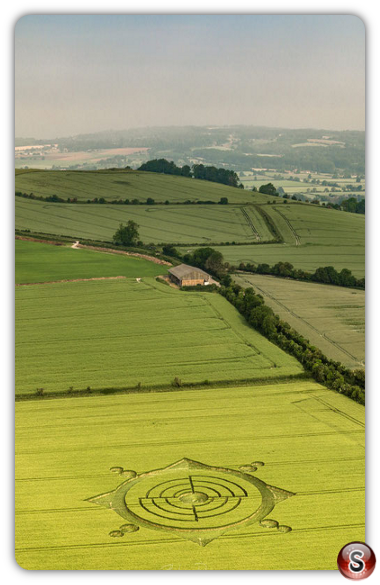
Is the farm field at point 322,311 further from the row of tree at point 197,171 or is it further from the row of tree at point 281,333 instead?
the row of tree at point 197,171

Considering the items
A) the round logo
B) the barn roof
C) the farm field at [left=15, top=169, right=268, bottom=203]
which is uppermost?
the farm field at [left=15, top=169, right=268, bottom=203]

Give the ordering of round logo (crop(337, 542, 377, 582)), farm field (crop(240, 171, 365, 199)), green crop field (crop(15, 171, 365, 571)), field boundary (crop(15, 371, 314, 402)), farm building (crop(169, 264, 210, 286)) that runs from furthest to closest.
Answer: farm field (crop(240, 171, 365, 199))
farm building (crop(169, 264, 210, 286))
field boundary (crop(15, 371, 314, 402))
green crop field (crop(15, 171, 365, 571))
round logo (crop(337, 542, 377, 582))

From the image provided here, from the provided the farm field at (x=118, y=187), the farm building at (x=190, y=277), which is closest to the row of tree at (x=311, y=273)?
the farm building at (x=190, y=277)

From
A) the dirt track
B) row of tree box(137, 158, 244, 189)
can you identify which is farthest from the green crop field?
row of tree box(137, 158, 244, 189)

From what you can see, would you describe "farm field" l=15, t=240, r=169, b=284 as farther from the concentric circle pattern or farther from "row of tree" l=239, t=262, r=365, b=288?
the concentric circle pattern
